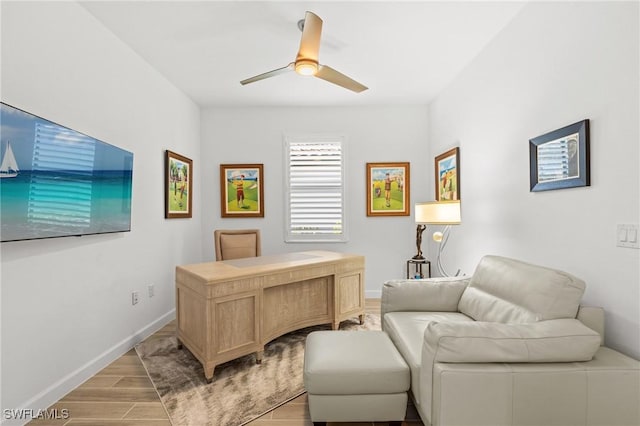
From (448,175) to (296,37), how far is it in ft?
7.46

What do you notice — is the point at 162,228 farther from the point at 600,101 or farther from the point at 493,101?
the point at 600,101

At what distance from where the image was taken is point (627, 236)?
163cm

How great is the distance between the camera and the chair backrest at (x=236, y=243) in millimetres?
3787

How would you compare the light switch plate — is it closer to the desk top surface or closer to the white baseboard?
the desk top surface

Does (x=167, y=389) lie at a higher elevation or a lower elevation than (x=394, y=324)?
lower

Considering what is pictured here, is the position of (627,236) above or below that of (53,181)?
below

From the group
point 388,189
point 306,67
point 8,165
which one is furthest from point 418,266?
point 8,165

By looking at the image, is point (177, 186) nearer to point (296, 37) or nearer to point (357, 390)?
point (296, 37)

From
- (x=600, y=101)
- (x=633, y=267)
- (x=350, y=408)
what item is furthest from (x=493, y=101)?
(x=350, y=408)

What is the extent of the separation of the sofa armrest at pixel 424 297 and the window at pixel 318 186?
1984 mm

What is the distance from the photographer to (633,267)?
1.62m

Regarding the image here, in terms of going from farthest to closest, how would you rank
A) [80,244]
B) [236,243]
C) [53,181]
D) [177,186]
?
[236,243] < [177,186] < [80,244] < [53,181]

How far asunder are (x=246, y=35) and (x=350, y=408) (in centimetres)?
282

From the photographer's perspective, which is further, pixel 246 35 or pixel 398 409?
pixel 246 35
